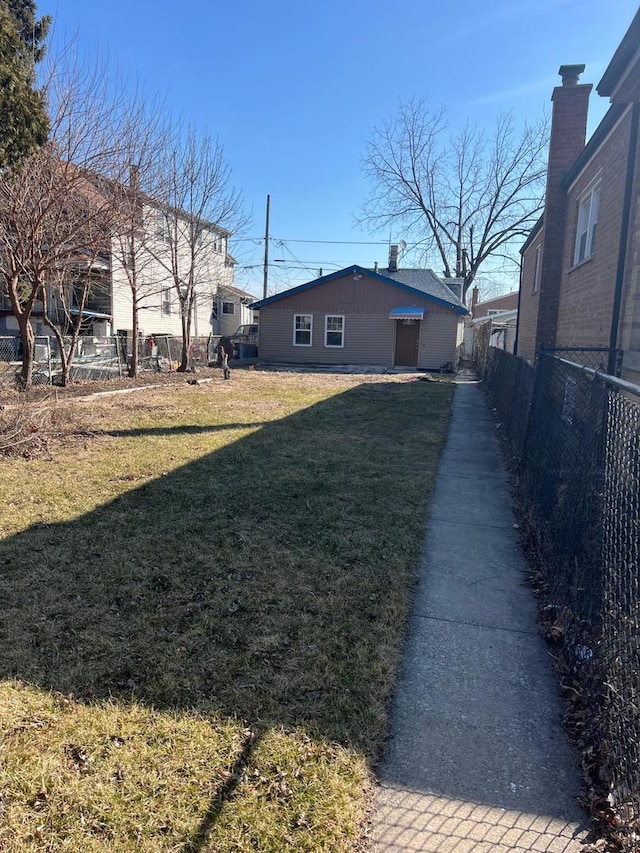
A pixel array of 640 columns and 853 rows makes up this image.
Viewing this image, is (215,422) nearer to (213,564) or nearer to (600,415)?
(213,564)

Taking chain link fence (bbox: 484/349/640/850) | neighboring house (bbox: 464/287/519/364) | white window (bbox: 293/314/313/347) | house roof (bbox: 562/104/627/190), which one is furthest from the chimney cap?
white window (bbox: 293/314/313/347)

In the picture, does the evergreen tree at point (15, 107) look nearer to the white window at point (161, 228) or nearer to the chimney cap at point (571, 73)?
the white window at point (161, 228)

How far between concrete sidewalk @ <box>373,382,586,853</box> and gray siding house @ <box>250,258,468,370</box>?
2086cm

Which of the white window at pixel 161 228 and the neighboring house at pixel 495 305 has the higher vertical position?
the neighboring house at pixel 495 305

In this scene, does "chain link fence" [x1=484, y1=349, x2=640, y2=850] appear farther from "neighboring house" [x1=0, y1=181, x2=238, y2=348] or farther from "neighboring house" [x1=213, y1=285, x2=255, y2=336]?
"neighboring house" [x1=213, y1=285, x2=255, y2=336]

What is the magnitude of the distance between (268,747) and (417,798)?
64 centimetres

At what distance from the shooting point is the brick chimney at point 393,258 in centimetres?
2784

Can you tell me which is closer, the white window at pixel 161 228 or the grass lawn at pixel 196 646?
the grass lawn at pixel 196 646

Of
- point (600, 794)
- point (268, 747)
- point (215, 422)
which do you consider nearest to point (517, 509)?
point (600, 794)

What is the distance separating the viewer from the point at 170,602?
11.2 ft

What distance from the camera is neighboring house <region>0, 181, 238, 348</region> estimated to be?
14.6 meters

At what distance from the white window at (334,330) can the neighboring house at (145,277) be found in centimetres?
530

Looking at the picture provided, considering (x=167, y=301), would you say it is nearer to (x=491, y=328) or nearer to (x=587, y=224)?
(x=491, y=328)

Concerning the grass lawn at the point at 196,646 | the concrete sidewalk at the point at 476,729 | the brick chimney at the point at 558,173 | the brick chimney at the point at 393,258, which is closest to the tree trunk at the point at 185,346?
the brick chimney at the point at 558,173
